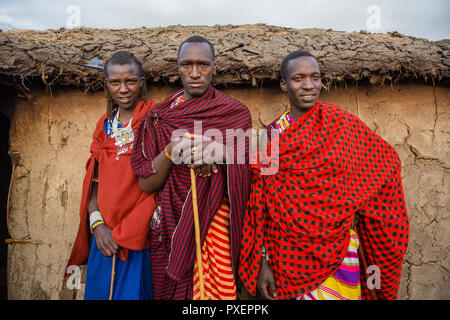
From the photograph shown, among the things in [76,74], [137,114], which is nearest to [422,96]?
[137,114]

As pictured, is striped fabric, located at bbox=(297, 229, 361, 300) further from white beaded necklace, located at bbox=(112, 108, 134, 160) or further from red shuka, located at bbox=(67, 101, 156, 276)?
white beaded necklace, located at bbox=(112, 108, 134, 160)

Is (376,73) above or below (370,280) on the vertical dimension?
above

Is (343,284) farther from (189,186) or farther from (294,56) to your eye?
(294,56)

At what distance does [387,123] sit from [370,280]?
1468 millimetres

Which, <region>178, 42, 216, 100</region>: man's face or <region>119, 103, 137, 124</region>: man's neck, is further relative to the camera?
<region>119, 103, 137, 124</region>: man's neck

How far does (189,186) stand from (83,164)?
143 centimetres

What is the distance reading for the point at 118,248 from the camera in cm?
208

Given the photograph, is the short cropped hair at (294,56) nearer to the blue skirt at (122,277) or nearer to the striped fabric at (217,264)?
the striped fabric at (217,264)

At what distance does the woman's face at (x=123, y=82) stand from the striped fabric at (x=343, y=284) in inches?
75.2

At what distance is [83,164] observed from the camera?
112 inches

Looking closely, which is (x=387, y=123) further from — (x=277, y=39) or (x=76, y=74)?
(x=76, y=74)

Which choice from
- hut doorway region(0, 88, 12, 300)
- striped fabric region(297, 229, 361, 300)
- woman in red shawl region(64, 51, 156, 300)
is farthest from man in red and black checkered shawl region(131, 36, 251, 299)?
hut doorway region(0, 88, 12, 300)

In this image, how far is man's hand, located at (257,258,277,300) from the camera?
200 cm

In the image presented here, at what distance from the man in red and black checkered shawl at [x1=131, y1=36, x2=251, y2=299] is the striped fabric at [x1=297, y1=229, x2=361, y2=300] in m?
0.59
